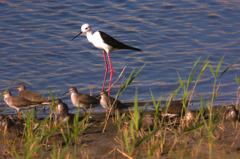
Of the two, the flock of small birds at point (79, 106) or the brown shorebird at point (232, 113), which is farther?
the brown shorebird at point (232, 113)

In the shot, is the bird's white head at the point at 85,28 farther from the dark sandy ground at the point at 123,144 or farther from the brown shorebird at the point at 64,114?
the dark sandy ground at the point at 123,144

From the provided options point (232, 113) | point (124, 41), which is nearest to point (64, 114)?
point (232, 113)

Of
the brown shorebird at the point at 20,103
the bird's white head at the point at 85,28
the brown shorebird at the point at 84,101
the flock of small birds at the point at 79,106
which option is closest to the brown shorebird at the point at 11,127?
the flock of small birds at the point at 79,106

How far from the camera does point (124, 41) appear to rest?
14.1 m

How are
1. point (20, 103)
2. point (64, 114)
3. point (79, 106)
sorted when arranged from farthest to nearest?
point (20, 103) < point (79, 106) < point (64, 114)

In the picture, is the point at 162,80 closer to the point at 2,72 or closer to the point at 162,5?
the point at 2,72

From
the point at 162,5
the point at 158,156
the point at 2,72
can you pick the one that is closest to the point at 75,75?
the point at 2,72

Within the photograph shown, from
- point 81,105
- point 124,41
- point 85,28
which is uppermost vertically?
point 85,28

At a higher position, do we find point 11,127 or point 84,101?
point 84,101

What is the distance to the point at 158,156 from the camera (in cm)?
533

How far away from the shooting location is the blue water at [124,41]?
1062 centimetres

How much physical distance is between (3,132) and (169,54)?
7.09 metres

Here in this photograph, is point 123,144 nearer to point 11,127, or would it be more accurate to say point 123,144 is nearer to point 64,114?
point 64,114

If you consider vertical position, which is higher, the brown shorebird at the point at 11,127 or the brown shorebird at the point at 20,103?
the brown shorebird at the point at 20,103
